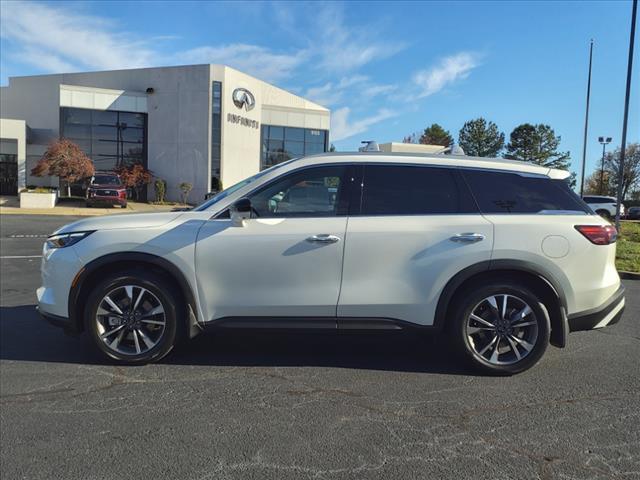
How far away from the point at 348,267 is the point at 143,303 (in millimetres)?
1739

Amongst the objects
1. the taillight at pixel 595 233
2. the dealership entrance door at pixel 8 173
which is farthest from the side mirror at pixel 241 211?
the dealership entrance door at pixel 8 173

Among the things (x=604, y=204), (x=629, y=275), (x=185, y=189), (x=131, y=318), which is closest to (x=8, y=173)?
(x=185, y=189)

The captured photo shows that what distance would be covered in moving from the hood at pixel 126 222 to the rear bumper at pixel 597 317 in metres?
3.39

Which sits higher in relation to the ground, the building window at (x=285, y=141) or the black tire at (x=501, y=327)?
the building window at (x=285, y=141)

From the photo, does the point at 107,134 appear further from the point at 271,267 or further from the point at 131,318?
the point at 271,267

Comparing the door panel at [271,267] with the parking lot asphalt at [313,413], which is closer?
the parking lot asphalt at [313,413]

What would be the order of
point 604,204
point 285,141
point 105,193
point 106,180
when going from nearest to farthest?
point 105,193
point 106,180
point 604,204
point 285,141

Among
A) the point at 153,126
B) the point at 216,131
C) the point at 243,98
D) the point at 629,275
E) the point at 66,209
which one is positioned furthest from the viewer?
the point at 243,98

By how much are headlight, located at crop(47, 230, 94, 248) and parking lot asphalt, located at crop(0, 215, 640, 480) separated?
104 cm

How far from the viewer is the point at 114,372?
13.5ft

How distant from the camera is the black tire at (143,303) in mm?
4086

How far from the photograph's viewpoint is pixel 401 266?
4023 millimetres

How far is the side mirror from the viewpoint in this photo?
397cm

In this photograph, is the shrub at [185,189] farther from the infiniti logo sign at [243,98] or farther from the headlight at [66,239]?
the headlight at [66,239]
